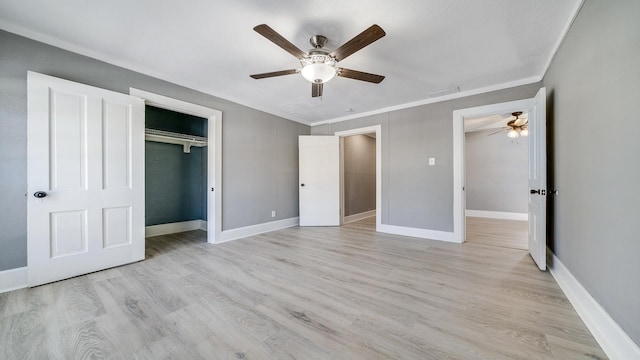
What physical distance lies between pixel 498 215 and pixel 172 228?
7756 mm

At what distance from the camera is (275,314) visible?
1730 mm

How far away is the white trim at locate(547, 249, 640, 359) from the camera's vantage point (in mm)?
1208

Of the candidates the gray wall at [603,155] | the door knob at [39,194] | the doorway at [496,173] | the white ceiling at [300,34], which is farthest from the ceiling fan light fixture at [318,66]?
the doorway at [496,173]

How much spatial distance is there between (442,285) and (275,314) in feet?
5.19

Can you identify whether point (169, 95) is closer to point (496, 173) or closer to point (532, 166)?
point (532, 166)

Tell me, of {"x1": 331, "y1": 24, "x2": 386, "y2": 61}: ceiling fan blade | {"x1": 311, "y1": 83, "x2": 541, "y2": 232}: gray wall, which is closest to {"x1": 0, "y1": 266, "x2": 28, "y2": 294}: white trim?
{"x1": 331, "y1": 24, "x2": 386, "y2": 61}: ceiling fan blade

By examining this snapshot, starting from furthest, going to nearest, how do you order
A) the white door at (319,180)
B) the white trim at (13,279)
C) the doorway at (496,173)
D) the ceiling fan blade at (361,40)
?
the doorway at (496,173) → the white door at (319,180) → the white trim at (13,279) → the ceiling fan blade at (361,40)

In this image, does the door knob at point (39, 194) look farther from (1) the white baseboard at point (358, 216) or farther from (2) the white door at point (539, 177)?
(2) the white door at point (539, 177)

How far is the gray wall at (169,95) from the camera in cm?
212

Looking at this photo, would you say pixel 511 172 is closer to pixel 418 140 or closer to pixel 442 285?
pixel 418 140

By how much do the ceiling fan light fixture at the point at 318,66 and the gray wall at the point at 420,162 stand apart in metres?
2.50

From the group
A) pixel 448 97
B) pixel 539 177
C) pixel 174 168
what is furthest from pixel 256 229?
pixel 539 177

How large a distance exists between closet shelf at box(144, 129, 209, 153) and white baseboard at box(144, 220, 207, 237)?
1.48 m

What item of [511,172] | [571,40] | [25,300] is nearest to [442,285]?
[571,40]
